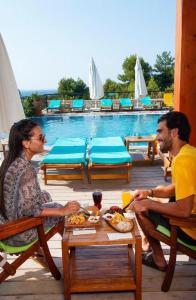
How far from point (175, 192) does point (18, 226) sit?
103cm

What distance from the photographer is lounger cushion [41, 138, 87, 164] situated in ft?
15.7

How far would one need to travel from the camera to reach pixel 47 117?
54.7 ft

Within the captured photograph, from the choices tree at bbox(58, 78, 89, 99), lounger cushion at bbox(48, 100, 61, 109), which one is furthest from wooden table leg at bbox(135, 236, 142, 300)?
tree at bbox(58, 78, 89, 99)

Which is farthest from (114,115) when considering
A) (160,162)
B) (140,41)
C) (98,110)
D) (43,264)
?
(140,41)

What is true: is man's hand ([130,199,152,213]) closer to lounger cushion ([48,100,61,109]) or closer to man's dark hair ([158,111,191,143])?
man's dark hair ([158,111,191,143])

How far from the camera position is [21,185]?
2008mm

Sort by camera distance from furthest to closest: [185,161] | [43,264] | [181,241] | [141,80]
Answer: [141,80] < [43,264] < [181,241] < [185,161]

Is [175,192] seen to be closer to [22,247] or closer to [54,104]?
[22,247]

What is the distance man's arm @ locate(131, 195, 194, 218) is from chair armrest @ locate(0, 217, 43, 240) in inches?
27.4

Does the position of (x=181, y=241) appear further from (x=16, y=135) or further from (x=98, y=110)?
(x=98, y=110)

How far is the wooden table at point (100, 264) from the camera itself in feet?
6.06

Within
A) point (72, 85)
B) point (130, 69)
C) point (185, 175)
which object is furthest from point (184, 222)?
point (130, 69)

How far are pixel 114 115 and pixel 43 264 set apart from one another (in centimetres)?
1461

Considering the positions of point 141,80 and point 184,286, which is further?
point 141,80
